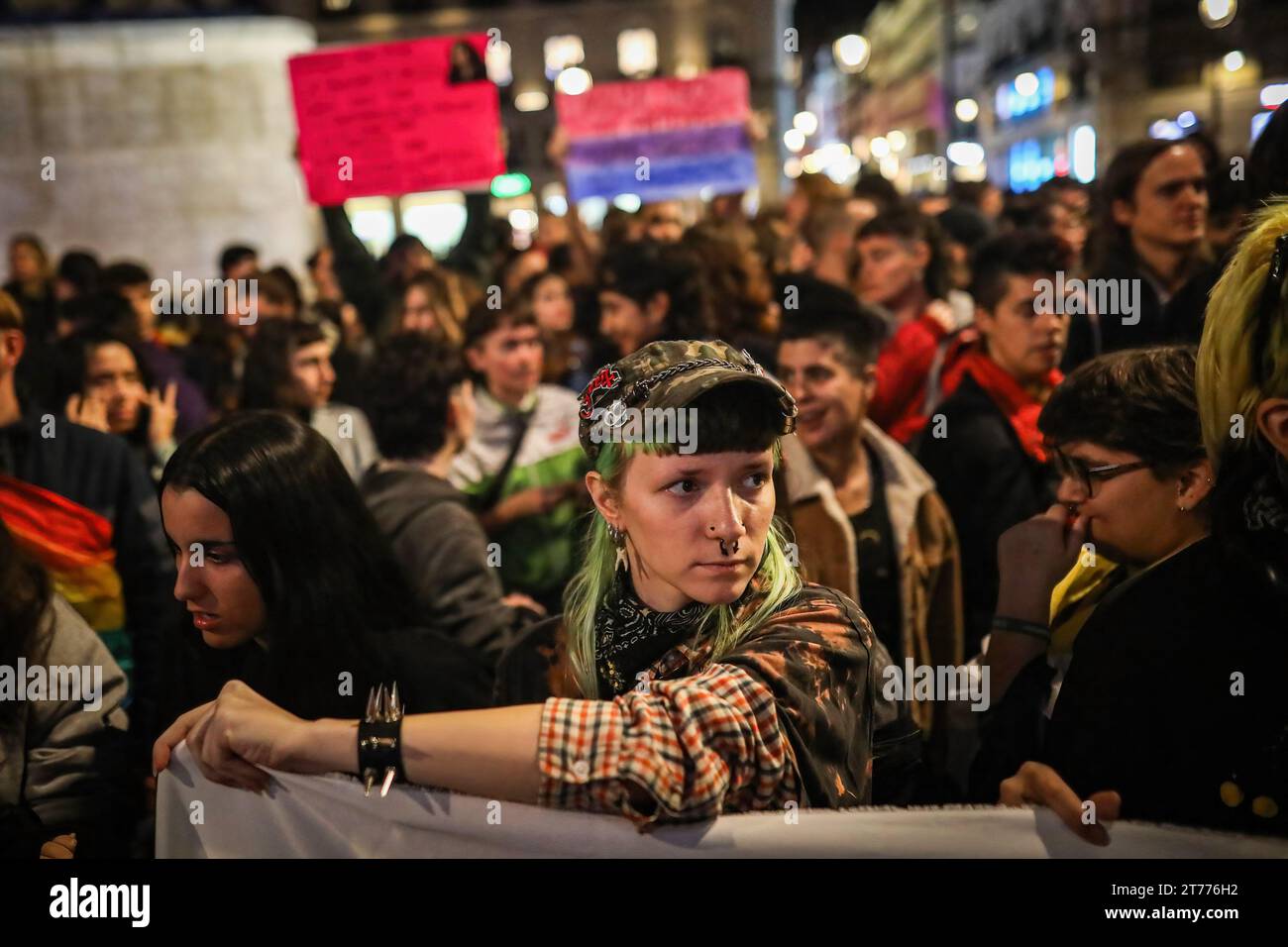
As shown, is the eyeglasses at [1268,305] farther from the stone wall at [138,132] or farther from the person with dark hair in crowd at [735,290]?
the stone wall at [138,132]

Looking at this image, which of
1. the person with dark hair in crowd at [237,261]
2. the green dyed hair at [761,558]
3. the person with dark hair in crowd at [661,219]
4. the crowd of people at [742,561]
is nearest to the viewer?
the crowd of people at [742,561]

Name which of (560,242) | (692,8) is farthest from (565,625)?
(692,8)

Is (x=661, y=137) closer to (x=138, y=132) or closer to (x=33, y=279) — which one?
(x=33, y=279)

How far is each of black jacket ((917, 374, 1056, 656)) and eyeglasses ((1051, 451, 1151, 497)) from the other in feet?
3.66

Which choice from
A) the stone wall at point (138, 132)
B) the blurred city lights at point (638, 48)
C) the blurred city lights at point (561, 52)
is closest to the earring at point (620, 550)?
the stone wall at point (138, 132)

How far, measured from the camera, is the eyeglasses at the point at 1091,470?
237cm

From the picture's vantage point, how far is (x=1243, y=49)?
34.8 m

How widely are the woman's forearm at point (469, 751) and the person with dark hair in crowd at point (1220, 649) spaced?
33.2 inches

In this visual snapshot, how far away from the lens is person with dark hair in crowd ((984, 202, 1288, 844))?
1.93m

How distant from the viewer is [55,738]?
2721 mm

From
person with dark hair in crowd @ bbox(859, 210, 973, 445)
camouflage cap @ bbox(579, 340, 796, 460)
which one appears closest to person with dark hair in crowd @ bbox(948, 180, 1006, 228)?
person with dark hair in crowd @ bbox(859, 210, 973, 445)

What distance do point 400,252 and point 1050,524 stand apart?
6627 millimetres

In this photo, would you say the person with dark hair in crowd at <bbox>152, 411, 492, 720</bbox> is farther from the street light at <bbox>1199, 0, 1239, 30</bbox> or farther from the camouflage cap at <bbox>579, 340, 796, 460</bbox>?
the street light at <bbox>1199, 0, 1239, 30</bbox>

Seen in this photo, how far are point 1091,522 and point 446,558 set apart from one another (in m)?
2.08
